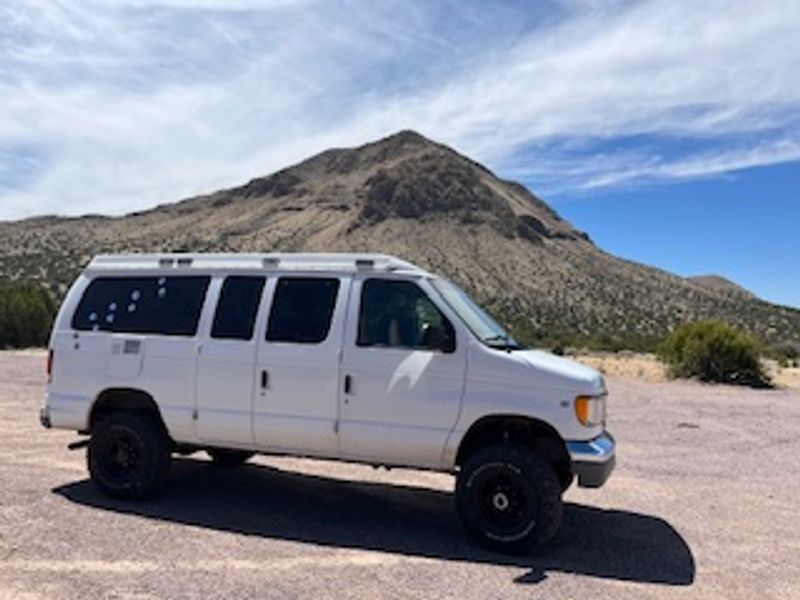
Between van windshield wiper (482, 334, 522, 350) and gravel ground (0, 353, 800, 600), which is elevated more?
van windshield wiper (482, 334, 522, 350)

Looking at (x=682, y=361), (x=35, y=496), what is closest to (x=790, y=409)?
(x=682, y=361)

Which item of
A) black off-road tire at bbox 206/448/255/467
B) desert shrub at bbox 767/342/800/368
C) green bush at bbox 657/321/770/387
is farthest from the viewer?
desert shrub at bbox 767/342/800/368

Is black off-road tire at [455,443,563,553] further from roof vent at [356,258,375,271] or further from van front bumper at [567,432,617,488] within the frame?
roof vent at [356,258,375,271]

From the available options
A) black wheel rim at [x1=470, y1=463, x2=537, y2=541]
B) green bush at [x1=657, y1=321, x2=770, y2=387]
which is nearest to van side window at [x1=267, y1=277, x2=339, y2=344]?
black wheel rim at [x1=470, y1=463, x2=537, y2=541]

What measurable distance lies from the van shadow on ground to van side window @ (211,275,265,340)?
176 centimetres

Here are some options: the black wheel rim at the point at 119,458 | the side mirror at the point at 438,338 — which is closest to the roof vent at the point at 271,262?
the side mirror at the point at 438,338

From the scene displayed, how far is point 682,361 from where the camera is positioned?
93.9ft

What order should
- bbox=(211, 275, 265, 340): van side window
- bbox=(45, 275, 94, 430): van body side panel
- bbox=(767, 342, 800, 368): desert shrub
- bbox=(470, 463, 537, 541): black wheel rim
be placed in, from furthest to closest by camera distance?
bbox=(767, 342, 800, 368): desert shrub → bbox=(45, 275, 94, 430): van body side panel → bbox=(211, 275, 265, 340): van side window → bbox=(470, 463, 537, 541): black wheel rim

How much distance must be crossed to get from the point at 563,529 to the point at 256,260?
158 inches

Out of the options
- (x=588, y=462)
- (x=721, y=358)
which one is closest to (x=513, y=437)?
(x=588, y=462)

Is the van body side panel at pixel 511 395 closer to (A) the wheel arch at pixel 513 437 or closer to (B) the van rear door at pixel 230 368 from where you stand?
(A) the wheel arch at pixel 513 437

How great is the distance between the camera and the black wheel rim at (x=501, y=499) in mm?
7531

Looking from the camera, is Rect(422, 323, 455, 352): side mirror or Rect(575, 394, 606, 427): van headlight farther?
Rect(422, 323, 455, 352): side mirror

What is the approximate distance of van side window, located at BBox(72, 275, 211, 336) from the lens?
8.93 meters
